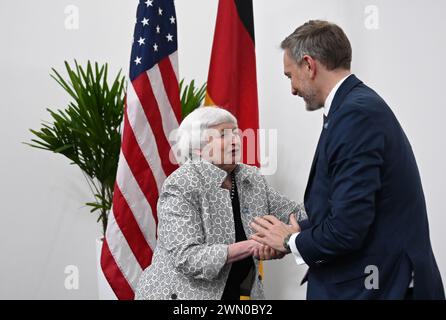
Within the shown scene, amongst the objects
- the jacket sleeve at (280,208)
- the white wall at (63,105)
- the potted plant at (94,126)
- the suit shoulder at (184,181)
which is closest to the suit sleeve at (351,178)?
the suit shoulder at (184,181)

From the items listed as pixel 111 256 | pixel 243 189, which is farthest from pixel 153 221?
pixel 243 189

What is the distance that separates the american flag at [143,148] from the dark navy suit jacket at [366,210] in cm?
113

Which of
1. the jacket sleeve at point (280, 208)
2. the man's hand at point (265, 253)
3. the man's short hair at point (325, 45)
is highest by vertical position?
the man's short hair at point (325, 45)

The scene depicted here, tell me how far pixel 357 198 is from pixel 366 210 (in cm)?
4

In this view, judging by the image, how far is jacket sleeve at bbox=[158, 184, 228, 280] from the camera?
1746 mm

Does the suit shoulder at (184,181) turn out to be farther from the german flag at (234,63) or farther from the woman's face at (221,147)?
the german flag at (234,63)

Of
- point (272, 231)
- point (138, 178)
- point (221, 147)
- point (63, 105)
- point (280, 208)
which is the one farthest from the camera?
point (63, 105)

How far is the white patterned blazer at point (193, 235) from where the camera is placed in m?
1.75

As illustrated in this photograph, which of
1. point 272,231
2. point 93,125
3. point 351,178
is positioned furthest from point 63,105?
point 351,178

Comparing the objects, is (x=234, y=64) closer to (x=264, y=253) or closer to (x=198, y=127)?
(x=198, y=127)

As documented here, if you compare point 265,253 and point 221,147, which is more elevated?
point 221,147

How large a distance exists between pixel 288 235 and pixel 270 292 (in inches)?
69.1

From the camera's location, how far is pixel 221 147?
1933 mm
